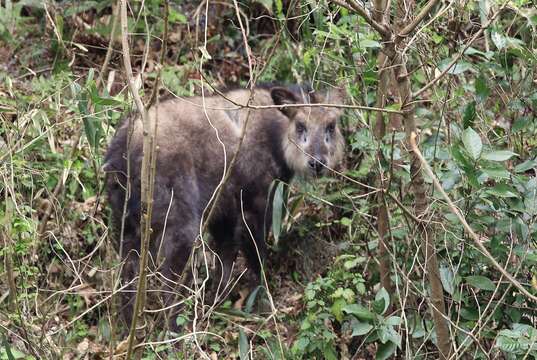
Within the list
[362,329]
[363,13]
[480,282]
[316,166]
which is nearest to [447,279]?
[480,282]

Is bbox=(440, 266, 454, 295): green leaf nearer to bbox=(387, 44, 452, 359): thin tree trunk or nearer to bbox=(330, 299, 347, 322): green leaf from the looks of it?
bbox=(387, 44, 452, 359): thin tree trunk

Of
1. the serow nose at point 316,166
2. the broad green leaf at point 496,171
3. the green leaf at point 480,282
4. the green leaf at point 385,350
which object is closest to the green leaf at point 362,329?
the green leaf at point 385,350

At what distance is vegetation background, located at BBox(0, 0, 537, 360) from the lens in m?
4.53

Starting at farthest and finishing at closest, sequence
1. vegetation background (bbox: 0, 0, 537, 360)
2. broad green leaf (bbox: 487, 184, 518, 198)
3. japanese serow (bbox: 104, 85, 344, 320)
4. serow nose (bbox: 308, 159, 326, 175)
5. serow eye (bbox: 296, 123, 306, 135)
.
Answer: serow eye (bbox: 296, 123, 306, 135)
serow nose (bbox: 308, 159, 326, 175)
japanese serow (bbox: 104, 85, 344, 320)
vegetation background (bbox: 0, 0, 537, 360)
broad green leaf (bbox: 487, 184, 518, 198)

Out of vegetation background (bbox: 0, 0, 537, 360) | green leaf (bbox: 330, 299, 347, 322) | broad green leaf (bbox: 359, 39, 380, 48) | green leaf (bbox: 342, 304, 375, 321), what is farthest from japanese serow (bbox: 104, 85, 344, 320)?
green leaf (bbox: 342, 304, 375, 321)

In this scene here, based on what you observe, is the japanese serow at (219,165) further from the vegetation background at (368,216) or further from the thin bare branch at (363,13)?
the thin bare branch at (363,13)

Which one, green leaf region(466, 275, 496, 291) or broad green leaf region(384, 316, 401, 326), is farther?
green leaf region(466, 275, 496, 291)

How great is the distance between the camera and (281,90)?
6980 millimetres

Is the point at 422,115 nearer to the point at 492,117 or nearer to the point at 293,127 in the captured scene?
the point at 492,117

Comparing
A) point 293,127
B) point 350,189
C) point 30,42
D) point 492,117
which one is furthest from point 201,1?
point 492,117

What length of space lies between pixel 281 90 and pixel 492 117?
1.65 meters

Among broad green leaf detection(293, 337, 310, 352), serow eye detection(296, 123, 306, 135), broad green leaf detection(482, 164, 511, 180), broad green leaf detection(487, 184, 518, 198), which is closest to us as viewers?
broad green leaf detection(482, 164, 511, 180)

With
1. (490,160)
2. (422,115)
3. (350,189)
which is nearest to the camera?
(490,160)

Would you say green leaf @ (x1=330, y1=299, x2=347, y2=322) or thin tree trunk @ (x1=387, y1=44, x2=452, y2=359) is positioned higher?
thin tree trunk @ (x1=387, y1=44, x2=452, y2=359)
